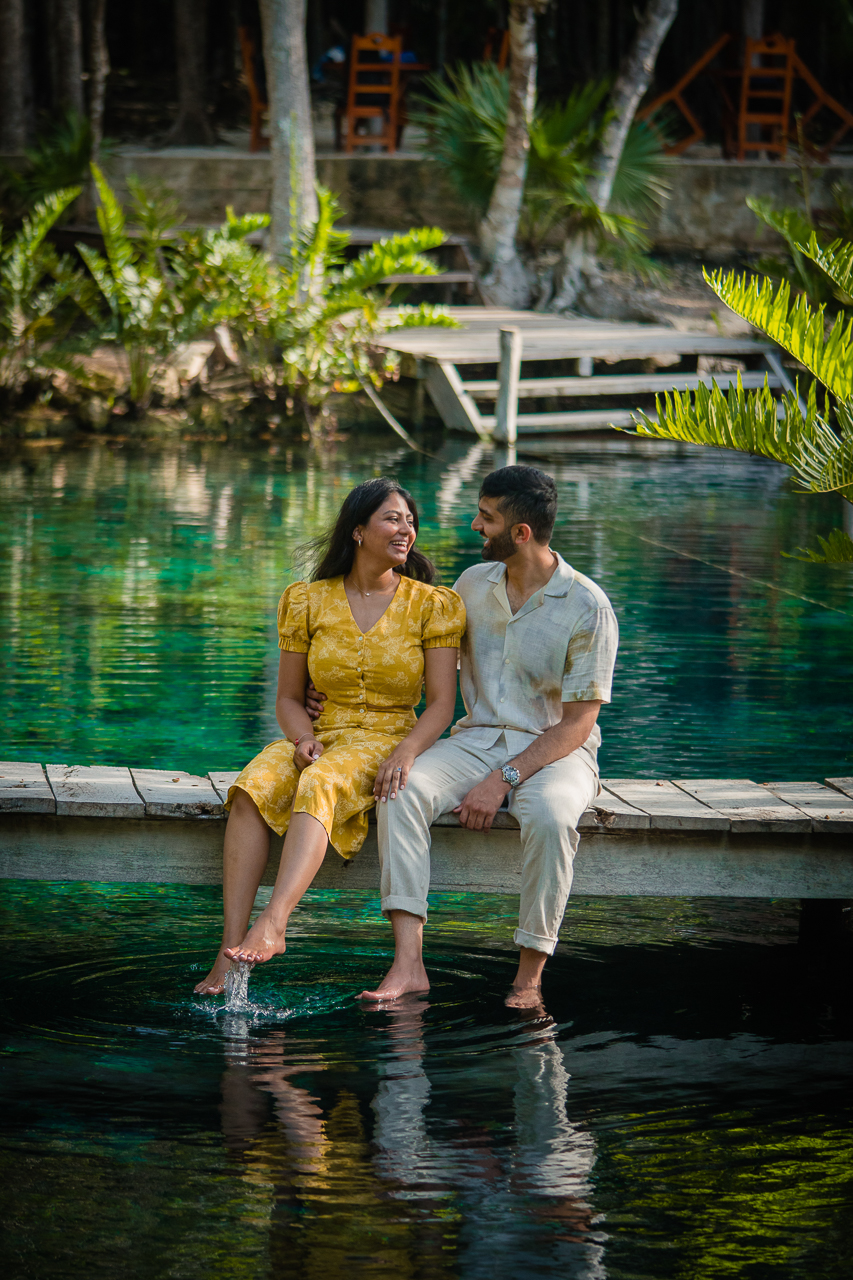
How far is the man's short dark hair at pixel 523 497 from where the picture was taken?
4.54 meters

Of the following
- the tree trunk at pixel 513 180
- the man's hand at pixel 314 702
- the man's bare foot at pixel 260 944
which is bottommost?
the man's bare foot at pixel 260 944

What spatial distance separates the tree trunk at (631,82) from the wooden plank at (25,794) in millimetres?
14634

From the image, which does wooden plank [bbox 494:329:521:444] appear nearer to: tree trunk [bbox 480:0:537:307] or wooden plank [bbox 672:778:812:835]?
tree trunk [bbox 480:0:537:307]

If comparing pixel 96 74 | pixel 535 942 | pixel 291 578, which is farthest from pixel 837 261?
pixel 96 74

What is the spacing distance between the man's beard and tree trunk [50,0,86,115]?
1646 centimetres

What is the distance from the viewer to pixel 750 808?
446 centimetres

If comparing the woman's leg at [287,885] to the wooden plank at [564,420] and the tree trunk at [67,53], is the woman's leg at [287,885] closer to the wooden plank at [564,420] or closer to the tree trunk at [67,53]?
the wooden plank at [564,420]

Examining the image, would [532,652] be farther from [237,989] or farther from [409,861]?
[237,989]

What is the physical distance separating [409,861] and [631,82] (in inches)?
595

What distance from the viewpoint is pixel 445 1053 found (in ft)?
13.5

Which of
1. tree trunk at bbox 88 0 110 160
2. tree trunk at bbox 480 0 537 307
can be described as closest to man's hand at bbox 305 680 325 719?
tree trunk at bbox 480 0 537 307

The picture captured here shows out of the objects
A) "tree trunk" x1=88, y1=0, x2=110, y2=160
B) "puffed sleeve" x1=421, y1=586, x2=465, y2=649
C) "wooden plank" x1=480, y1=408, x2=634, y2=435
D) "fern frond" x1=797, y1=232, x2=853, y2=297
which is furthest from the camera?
"tree trunk" x1=88, y1=0, x2=110, y2=160

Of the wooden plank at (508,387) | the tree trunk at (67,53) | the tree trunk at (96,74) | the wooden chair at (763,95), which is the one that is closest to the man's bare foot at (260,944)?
the wooden plank at (508,387)

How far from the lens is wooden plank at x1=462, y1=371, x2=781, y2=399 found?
15.4 meters
